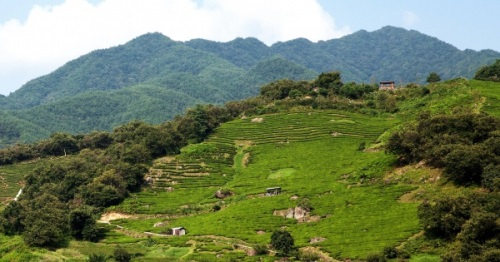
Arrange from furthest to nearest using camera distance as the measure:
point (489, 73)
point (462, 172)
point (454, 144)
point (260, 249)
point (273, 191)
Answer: point (489, 73) → point (273, 191) → point (454, 144) → point (260, 249) → point (462, 172)

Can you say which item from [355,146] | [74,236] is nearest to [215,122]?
[355,146]

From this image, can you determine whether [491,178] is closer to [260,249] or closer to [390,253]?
[390,253]

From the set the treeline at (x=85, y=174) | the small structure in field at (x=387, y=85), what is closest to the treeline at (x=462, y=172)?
the treeline at (x=85, y=174)

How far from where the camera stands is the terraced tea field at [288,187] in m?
48.7

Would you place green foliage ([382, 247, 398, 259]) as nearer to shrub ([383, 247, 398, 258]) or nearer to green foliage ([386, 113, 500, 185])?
shrub ([383, 247, 398, 258])

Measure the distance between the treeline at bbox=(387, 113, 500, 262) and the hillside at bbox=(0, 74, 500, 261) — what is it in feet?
0.48

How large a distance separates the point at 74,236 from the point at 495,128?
43.0m

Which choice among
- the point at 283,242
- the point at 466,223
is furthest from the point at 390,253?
the point at 283,242

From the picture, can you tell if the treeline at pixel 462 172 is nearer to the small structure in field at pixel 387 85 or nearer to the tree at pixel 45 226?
the tree at pixel 45 226

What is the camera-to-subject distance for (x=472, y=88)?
77000mm

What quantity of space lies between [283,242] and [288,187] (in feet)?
59.6

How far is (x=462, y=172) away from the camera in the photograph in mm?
47062

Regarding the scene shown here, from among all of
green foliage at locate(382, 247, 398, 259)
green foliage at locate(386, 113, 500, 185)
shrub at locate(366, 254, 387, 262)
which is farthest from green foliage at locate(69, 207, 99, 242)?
green foliage at locate(382, 247, 398, 259)

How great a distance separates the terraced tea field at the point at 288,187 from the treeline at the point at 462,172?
11.0 ft
